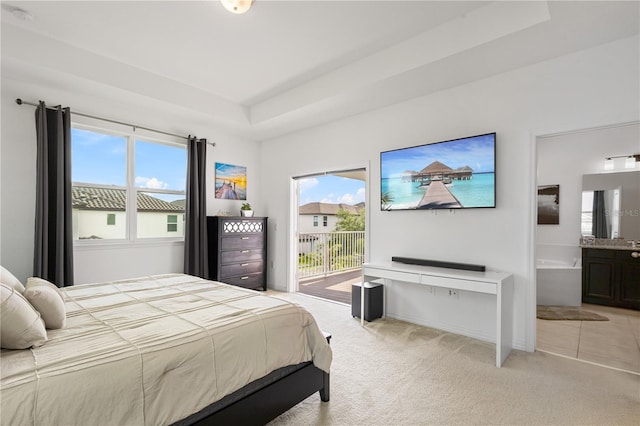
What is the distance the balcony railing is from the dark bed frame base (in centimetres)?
426

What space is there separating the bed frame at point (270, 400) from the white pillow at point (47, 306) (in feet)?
2.75

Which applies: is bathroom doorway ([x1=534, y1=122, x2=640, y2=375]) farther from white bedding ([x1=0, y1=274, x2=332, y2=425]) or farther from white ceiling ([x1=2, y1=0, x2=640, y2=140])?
white bedding ([x1=0, y1=274, x2=332, y2=425])

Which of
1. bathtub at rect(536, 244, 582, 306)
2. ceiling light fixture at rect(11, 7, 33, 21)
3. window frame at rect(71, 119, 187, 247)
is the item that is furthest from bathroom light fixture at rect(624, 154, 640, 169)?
ceiling light fixture at rect(11, 7, 33, 21)

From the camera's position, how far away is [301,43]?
3.00m

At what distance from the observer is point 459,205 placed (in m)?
3.29

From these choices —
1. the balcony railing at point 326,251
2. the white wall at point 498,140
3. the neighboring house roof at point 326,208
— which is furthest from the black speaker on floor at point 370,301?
the neighboring house roof at point 326,208

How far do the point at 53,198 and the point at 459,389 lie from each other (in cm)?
436

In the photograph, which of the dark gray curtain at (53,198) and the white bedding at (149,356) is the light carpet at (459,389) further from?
the dark gray curtain at (53,198)

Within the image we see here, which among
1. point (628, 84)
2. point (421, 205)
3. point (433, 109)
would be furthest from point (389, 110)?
point (628, 84)

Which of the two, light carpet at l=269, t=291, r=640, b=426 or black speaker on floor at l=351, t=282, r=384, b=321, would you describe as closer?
light carpet at l=269, t=291, r=640, b=426

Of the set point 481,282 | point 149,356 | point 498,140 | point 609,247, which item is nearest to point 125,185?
point 149,356

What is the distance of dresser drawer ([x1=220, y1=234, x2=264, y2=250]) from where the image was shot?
4.68 metres

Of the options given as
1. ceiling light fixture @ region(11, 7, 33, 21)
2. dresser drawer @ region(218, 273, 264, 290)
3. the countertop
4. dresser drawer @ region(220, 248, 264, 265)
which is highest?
ceiling light fixture @ region(11, 7, 33, 21)

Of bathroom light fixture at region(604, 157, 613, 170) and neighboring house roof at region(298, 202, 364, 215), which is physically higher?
bathroom light fixture at region(604, 157, 613, 170)
